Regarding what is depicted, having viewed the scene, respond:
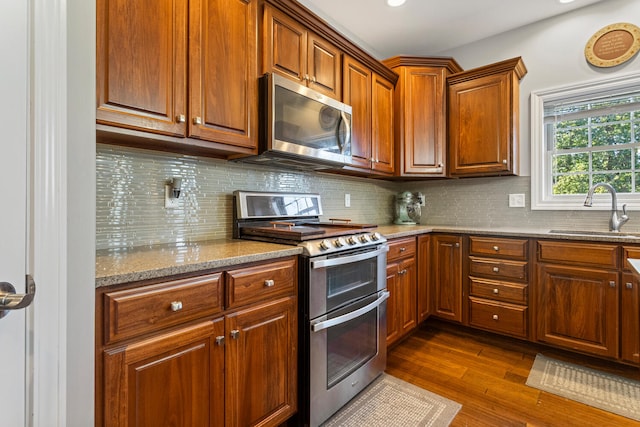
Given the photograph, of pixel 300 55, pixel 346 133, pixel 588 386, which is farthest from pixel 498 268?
pixel 300 55

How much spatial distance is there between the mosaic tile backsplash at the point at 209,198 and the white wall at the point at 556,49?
42 cm

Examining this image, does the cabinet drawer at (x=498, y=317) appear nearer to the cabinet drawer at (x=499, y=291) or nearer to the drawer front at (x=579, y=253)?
the cabinet drawer at (x=499, y=291)

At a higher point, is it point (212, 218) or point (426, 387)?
point (212, 218)

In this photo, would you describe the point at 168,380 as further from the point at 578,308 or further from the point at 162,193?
the point at 578,308

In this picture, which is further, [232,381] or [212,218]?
[212,218]

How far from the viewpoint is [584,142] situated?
267cm

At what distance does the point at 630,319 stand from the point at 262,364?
7.61 feet

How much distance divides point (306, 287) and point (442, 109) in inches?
89.3

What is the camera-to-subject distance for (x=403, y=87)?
283 cm

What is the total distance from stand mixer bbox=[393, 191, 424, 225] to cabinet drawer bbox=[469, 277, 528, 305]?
88 cm

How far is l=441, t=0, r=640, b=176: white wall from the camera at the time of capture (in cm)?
244

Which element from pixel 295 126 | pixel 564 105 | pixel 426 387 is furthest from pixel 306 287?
pixel 564 105

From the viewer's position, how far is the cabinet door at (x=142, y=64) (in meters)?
1.14
